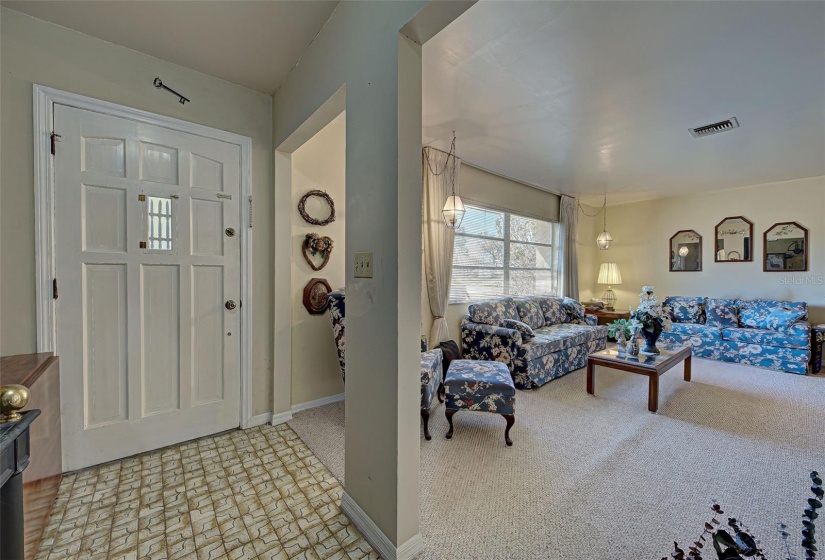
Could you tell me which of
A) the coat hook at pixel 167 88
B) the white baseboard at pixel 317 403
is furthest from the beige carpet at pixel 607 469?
the coat hook at pixel 167 88

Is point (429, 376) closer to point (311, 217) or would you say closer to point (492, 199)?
point (311, 217)

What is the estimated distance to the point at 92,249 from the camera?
6.53ft

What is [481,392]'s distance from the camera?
242 centimetres

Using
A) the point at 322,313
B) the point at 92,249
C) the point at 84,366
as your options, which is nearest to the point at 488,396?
the point at 322,313

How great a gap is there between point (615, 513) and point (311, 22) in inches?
121

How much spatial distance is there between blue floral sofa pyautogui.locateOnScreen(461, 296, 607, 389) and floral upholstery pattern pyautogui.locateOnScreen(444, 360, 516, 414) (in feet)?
3.54

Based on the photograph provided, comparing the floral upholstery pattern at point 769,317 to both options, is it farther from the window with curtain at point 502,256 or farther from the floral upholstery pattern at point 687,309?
the window with curtain at point 502,256

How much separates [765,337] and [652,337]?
2.23 m

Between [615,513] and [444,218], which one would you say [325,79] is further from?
[615,513]

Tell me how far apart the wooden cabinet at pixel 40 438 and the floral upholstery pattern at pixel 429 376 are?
196 centimetres

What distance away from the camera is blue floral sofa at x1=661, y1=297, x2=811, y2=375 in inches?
159

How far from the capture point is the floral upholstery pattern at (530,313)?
4.37 metres

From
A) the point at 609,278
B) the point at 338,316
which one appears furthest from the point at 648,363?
the point at 609,278

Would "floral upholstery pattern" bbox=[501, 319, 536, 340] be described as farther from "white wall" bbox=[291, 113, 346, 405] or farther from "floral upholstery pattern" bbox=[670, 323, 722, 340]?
"floral upholstery pattern" bbox=[670, 323, 722, 340]
